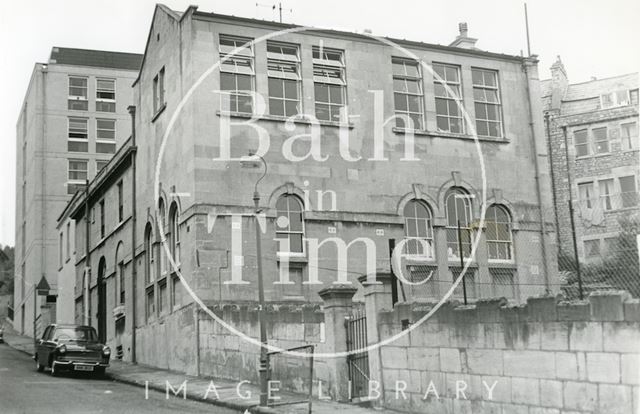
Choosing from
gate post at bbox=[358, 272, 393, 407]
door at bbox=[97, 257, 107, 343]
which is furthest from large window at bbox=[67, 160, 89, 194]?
gate post at bbox=[358, 272, 393, 407]

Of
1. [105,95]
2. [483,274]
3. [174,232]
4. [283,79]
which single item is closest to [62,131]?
[105,95]

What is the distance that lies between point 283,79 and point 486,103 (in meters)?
8.19

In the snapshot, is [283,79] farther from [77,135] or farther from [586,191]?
[77,135]

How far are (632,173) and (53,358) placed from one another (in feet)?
87.9

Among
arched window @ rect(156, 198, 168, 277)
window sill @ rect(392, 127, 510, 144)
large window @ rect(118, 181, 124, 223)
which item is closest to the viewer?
arched window @ rect(156, 198, 168, 277)

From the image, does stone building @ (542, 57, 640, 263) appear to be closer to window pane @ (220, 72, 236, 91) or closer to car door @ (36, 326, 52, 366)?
window pane @ (220, 72, 236, 91)

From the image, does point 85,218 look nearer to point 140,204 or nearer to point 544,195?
point 140,204

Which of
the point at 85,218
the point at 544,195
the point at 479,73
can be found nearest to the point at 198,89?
the point at 479,73

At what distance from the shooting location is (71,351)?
25062 mm

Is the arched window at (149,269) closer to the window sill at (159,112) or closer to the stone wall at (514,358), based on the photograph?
the window sill at (159,112)

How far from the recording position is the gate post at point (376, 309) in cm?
1638

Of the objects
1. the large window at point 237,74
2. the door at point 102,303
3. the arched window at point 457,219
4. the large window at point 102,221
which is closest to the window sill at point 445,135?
the arched window at point 457,219

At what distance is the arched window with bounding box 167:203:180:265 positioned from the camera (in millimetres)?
27625

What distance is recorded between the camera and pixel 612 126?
48375 millimetres
